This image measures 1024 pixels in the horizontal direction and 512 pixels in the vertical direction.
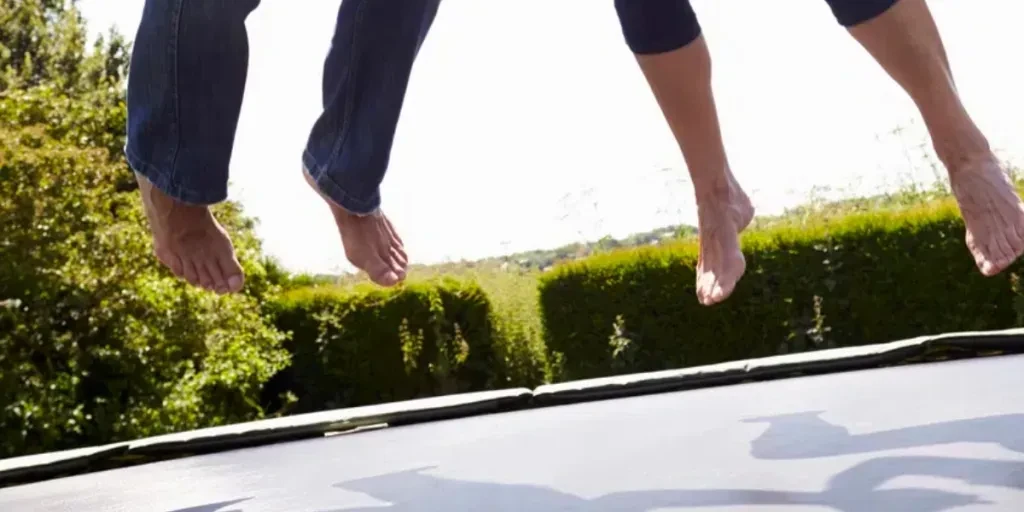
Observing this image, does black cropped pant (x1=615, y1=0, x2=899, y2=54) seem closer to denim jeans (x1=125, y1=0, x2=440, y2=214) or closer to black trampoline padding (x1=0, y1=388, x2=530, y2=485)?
denim jeans (x1=125, y1=0, x2=440, y2=214)

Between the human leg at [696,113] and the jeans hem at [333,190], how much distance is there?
549 mm

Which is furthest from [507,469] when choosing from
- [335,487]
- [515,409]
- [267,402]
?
[267,402]

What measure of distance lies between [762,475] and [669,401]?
95cm

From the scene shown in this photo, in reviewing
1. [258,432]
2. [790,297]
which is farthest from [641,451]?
[790,297]

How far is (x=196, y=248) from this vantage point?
4.41ft

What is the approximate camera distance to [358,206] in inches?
56.5

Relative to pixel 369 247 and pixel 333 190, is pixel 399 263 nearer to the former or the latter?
pixel 369 247

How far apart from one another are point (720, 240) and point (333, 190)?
0.68 meters

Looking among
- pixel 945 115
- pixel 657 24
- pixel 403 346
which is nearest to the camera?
pixel 945 115

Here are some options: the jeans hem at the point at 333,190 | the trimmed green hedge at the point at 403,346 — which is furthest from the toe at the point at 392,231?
the trimmed green hedge at the point at 403,346

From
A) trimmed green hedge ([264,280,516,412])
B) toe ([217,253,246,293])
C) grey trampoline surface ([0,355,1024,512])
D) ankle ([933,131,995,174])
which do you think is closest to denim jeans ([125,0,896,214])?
toe ([217,253,246,293])

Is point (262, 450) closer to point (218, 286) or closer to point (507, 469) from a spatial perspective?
point (218, 286)

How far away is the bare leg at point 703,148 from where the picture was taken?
174 centimetres

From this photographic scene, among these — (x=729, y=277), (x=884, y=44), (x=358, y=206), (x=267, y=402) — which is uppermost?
(x=884, y=44)
